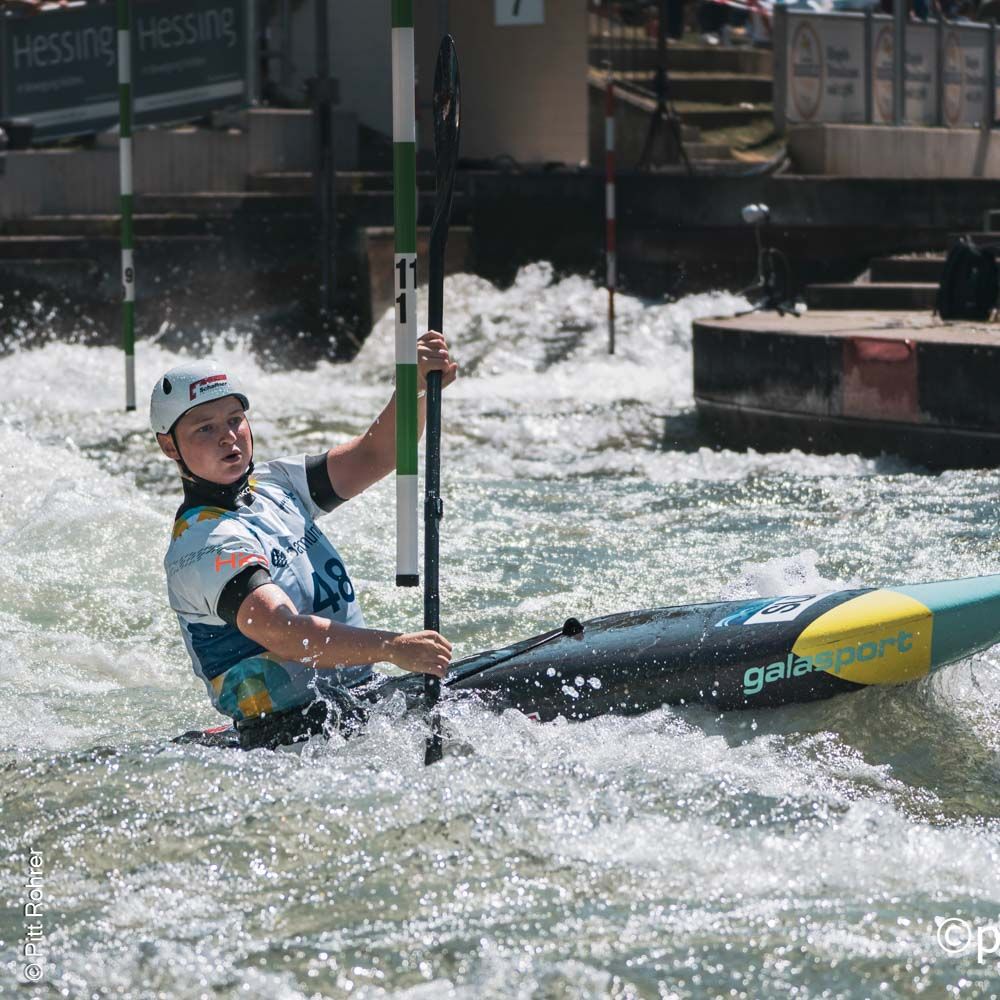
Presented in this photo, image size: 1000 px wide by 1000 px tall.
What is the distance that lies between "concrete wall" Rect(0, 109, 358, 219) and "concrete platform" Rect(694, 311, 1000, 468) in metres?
5.41

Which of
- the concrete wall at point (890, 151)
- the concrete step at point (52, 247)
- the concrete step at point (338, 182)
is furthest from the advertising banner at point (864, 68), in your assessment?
the concrete step at point (52, 247)

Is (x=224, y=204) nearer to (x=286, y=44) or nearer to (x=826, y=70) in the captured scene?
(x=286, y=44)

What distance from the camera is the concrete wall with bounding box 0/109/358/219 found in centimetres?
1323

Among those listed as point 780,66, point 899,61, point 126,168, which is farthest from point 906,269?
point 126,168

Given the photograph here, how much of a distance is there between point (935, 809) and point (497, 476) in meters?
4.84

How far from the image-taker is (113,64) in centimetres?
1377

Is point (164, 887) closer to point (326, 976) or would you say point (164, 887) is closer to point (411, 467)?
point (326, 976)

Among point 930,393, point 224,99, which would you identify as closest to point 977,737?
point 930,393

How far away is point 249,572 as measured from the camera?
3588 mm

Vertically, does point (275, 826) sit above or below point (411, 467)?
below

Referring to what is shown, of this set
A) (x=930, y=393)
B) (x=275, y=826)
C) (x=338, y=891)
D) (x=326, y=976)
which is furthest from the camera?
(x=930, y=393)

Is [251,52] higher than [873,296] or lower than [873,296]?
higher

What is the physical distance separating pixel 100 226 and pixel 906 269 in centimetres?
599

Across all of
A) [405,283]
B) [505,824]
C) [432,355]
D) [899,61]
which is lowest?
[505,824]
